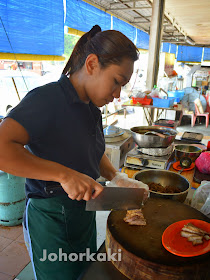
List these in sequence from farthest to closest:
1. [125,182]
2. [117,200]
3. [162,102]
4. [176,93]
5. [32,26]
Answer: [176,93]
[162,102]
[32,26]
[125,182]
[117,200]

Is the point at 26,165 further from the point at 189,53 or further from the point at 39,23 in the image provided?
the point at 189,53

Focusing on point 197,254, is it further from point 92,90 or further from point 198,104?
point 198,104

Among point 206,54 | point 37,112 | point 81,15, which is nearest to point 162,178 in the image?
point 37,112

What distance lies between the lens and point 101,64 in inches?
41.8

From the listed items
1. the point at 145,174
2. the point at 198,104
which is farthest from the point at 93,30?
the point at 198,104

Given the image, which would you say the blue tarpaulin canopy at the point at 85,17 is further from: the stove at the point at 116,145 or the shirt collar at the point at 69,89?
the shirt collar at the point at 69,89

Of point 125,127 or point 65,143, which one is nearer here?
point 65,143

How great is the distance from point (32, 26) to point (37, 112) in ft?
9.63

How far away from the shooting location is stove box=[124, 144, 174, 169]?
187 centimetres

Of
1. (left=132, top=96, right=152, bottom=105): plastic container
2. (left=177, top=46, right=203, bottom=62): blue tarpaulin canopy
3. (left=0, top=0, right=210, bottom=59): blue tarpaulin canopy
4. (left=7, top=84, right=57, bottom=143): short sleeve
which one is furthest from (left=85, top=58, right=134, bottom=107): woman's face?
(left=177, top=46, right=203, bottom=62): blue tarpaulin canopy

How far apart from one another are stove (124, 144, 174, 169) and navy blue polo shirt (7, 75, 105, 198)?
0.68 metres

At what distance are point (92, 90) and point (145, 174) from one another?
77 centimetres

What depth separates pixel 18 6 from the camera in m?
2.98

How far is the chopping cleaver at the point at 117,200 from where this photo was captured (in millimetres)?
1110
